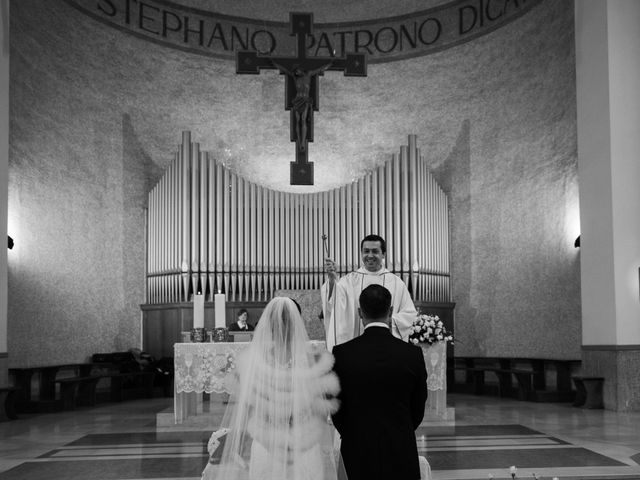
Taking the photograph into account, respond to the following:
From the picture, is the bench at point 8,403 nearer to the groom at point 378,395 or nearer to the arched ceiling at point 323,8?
the groom at point 378,395

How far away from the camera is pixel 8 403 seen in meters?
10.4

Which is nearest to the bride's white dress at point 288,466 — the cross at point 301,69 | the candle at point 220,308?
the candle at point 220,308

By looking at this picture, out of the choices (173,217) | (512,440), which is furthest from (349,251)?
(512,440)

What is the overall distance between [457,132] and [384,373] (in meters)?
11.9

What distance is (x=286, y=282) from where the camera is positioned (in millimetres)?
13547

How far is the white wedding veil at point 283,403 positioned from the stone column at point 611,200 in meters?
7.62

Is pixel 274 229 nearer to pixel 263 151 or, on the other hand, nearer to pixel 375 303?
pixel 263 151

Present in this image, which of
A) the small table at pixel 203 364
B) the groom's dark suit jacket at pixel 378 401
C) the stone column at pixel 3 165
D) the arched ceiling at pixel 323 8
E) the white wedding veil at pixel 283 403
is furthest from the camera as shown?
the arched ceiling at pixel 323 8

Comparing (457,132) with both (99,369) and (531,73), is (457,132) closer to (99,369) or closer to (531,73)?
(531,73)

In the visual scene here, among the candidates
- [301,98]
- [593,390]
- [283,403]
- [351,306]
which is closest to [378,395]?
[283,403]

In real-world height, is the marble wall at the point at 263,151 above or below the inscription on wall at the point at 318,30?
below

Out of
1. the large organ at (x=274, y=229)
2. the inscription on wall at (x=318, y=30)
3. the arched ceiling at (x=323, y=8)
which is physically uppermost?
the arched ceiling at (x=323, y=8)

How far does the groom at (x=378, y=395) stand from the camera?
11.5 feet

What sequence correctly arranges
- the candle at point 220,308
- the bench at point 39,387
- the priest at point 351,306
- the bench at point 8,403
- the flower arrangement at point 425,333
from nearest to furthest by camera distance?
1. the priest at point 351,306
2. the candle at point 220,308
3. the flower arrangement at point 425,333
4. the bench at point 8,403
5. the bench at point 39,387
